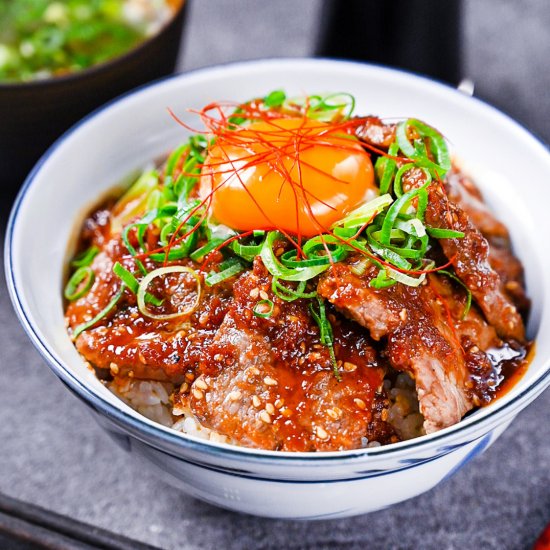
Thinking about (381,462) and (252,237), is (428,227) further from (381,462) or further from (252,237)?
(381,462)

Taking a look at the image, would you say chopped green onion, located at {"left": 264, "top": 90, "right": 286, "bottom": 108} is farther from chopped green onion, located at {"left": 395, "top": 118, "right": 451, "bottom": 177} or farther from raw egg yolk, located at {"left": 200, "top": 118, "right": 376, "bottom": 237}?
chopped green onion, located at {"left": 395, "top": 118, "right": 451, "bottom": 177}

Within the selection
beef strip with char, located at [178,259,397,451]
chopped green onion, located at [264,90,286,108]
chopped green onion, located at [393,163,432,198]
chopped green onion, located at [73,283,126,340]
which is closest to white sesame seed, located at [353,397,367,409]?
beef strip with char, located at [178,259,397,451]

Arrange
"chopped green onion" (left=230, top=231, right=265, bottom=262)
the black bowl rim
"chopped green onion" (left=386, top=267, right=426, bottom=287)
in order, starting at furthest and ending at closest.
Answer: the black bowl rim, "chopped green onion" (left=230, top=231, right=265, bottom=262), "chopped green onion" (left=386, top=267, right=426, bottom=287)

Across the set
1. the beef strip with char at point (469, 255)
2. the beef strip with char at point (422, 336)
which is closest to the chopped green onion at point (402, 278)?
the beef strip with char at point (422, 336)

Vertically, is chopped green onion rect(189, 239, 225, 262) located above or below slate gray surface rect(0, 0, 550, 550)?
above

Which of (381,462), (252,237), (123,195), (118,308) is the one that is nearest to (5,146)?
(123,195)

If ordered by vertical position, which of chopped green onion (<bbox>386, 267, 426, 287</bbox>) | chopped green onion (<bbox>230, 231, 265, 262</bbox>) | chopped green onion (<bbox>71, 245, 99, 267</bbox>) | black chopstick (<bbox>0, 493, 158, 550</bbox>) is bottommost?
black chopstick (<bbox>0, 493, 158, 550</bbox>)
